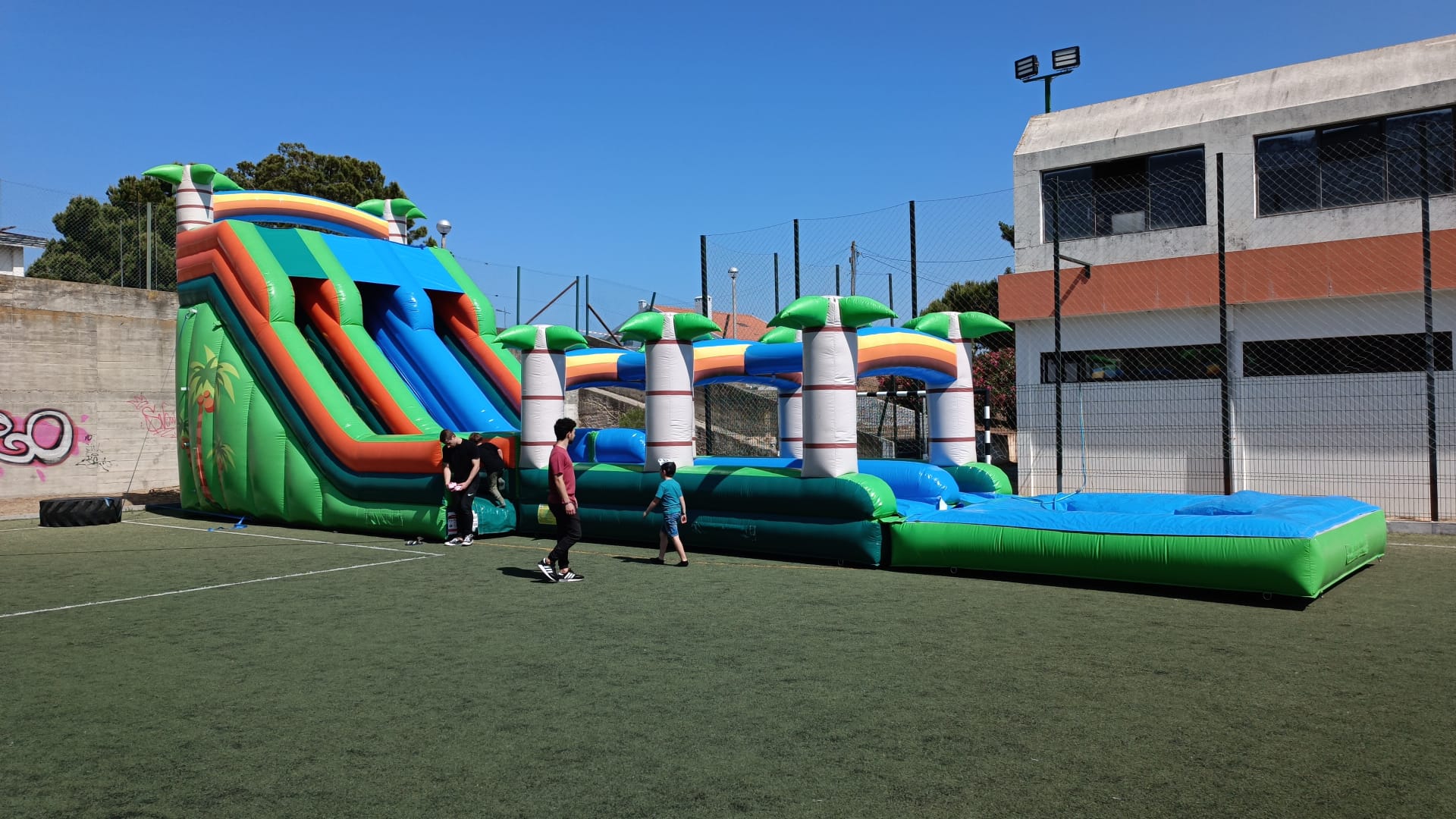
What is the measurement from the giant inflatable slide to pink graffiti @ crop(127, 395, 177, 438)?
4020 mm

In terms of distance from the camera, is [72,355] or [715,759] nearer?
[715,759]

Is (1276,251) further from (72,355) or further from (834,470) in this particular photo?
(72,355)

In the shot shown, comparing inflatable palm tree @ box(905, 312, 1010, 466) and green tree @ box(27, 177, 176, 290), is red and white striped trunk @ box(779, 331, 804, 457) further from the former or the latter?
green tree @ box(27, 177, 176, 290)

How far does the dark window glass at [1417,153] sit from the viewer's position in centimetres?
1327

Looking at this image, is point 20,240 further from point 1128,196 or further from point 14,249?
point 1128,196

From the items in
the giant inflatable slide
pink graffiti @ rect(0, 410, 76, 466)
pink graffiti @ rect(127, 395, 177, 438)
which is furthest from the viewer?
pink graffiti @ rect(127, 395, 177, 438)

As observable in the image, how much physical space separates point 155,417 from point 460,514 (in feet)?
32.2

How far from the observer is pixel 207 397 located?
14.0 meters

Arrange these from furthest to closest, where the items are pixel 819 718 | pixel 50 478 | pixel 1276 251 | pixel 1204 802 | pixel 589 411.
→ 1. pixel 589 411
2. pixel 50 478
3. pixel 1276 251
4. pixel 819 718
5. pixel 1204 802

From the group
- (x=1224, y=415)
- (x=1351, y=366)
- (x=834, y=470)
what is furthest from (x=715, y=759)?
(x=1351, y=366)

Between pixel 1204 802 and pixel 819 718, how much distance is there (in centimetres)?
169

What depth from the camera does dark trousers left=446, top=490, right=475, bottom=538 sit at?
38.1 feet

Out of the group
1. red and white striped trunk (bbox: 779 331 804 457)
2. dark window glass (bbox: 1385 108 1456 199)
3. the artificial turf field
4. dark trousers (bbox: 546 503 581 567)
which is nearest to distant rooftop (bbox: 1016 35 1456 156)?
dark window glass (bbox: 1385 108 1456 199)

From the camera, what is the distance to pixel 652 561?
1009 centimetres
